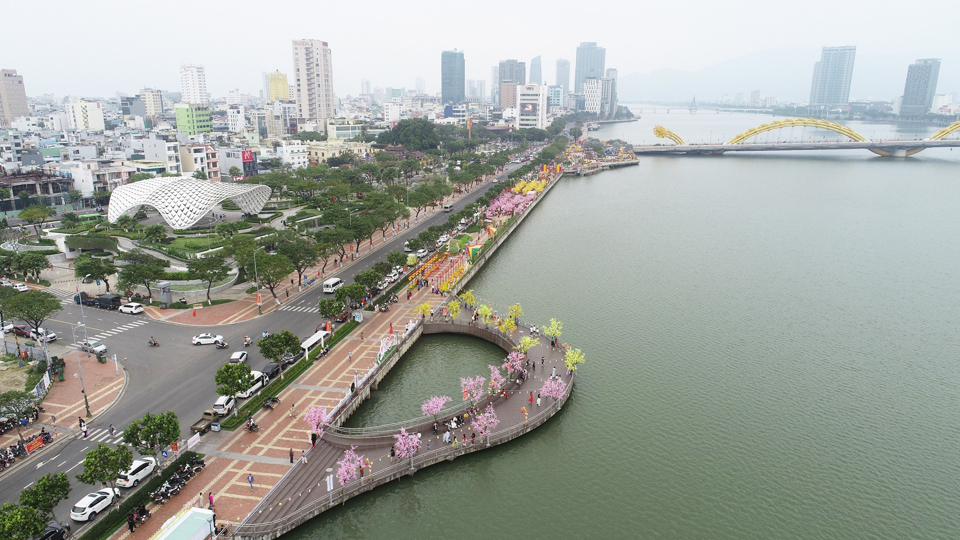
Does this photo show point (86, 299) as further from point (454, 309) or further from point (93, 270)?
point (454, 309)

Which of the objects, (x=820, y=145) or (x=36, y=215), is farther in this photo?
(x=820, y=145)

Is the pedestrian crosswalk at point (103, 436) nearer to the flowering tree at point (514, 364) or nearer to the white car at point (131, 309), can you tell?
the white car at point (131, 309)

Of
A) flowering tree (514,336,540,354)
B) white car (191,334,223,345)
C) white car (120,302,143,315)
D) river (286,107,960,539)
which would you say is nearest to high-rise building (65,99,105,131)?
white car (120,302,143,315)

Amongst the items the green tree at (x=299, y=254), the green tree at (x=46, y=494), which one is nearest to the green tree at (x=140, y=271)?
the green tree at (x=299, y=254)

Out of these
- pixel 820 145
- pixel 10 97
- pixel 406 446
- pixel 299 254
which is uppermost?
pixel 10 97

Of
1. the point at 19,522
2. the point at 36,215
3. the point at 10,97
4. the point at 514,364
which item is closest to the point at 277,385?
the point at 19,522

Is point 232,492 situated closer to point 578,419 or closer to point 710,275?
point 578,419
